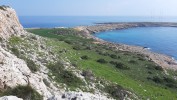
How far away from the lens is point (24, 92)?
21891mm

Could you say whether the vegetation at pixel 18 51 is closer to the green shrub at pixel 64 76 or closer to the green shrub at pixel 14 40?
the green shrub at pixel 14 40

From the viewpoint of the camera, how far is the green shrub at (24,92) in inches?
836

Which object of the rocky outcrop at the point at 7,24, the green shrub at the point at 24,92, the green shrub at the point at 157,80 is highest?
the rocky outcrop at the point at 7,24

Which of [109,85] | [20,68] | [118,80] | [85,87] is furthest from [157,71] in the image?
[20,68]

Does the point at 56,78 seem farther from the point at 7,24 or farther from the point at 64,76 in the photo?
the point at 7,24

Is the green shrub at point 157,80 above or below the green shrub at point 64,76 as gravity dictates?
below

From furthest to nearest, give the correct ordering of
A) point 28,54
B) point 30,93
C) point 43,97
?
point 28,54 → point 43,97 → point 30,93

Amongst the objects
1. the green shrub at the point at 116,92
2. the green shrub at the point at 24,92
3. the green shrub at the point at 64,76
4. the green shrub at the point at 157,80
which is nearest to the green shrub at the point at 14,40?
the green shrub at the point at 64,76

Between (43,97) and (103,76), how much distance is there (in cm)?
1945

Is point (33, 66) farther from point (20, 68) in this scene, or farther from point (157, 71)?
point (157, 71)

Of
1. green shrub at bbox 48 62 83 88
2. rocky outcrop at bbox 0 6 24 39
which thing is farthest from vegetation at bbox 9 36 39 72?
green shrub at bbox 48 62 83 88

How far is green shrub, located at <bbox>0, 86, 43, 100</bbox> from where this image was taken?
2123 centimetres

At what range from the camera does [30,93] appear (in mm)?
21875

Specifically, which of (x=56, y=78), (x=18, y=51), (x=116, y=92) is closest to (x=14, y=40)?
(x=18, y=51)
